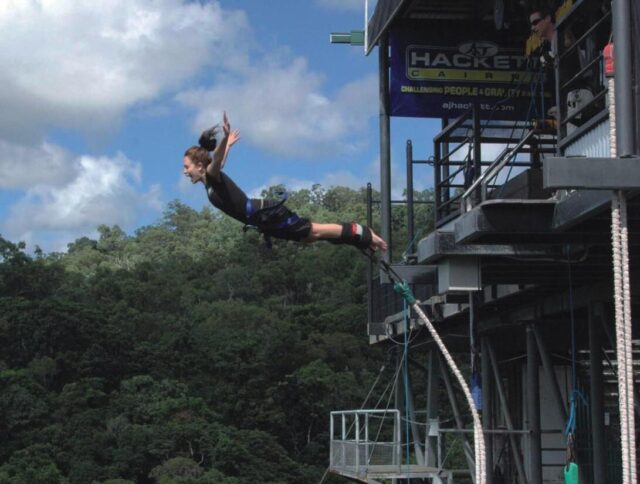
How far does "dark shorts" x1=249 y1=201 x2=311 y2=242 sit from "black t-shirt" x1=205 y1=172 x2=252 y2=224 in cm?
11

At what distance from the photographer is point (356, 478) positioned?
2081cm

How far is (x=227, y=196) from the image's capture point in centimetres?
798

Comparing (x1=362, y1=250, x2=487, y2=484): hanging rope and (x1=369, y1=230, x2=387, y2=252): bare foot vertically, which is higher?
(x1=369, y1=230, x2=387, y2=252): bare foot

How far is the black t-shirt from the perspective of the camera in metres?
7.89

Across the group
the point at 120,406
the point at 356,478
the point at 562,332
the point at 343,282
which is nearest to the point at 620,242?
the point at 562,332

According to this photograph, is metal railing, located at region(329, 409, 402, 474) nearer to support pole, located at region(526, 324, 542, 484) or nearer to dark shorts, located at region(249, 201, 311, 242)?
support pole, located at region(526, 324, 542, 484)

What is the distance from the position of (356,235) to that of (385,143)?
7.24 meters

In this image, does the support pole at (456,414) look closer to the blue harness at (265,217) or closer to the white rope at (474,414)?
the white rope at (474,414)

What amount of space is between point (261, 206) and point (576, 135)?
2.78 m

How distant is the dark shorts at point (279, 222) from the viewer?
8133 mm

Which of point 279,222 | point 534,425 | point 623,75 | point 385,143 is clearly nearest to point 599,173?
point 623,75

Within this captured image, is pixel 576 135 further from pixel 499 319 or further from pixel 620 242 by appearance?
pixel 499 319

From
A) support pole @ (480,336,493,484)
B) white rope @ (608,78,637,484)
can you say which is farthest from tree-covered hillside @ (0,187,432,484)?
white rope @ (608,78,637,484)

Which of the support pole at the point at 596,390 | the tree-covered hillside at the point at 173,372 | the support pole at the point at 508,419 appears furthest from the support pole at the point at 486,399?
the tree-covered hillside at the point at 173,372
